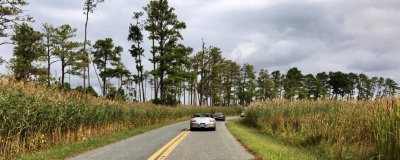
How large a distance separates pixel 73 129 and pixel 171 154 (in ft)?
23.1

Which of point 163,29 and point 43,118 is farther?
point 163,29

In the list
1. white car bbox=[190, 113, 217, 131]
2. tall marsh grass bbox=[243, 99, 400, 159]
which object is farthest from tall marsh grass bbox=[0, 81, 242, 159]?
tall marsh grass bbox=[243, 99, 400, 159]

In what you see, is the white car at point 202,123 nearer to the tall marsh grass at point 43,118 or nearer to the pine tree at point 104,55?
the tall marsh grass at point 43,118

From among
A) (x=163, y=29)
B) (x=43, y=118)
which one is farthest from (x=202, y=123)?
(x=163, y=29)

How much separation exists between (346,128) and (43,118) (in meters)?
11.7

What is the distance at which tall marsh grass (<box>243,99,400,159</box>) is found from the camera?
6371 millimetres

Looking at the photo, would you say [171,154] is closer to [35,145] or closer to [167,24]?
[35,145]

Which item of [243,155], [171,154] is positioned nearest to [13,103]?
[171,154]

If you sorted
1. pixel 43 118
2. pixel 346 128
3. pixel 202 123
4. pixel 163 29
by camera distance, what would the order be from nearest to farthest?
pixel 346 128 → pixel 43 118 → pixel 202 123 → pixel 163 29

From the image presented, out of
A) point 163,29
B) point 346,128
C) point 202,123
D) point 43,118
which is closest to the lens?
point 346,128

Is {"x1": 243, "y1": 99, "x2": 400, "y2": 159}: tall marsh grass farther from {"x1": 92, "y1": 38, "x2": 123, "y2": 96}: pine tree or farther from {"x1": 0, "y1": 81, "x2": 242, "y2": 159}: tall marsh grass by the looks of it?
{"x1": 92, "y1": 38, "x2": 123, "y2": 96}: pine tree

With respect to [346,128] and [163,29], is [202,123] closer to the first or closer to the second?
[346,128]

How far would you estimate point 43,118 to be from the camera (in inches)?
451

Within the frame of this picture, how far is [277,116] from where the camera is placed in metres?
18.5
